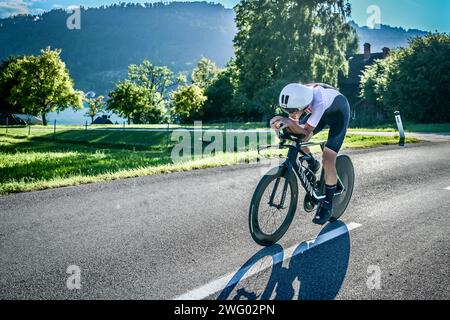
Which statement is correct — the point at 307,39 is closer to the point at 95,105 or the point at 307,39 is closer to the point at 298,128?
the point at 298,128

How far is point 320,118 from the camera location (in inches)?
163

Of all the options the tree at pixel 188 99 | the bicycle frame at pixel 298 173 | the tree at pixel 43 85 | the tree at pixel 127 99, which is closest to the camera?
the bicycle frame at pixel 298 173

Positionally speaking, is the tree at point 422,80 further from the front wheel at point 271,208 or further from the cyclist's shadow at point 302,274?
the cyclist's shadow at point 302,274

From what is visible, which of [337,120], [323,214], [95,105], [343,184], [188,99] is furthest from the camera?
[95,105]

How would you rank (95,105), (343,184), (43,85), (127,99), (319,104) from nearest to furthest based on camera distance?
(319,104) < (343,184) < (43,85) < (127,99) < (95,105)

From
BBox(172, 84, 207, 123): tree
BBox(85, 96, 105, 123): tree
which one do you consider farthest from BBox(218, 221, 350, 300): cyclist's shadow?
BBox(85, 96, 105, 123): tree

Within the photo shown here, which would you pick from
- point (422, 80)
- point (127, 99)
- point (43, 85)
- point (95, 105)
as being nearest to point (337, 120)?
point (422, 80)

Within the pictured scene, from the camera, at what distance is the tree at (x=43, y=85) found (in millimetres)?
44719

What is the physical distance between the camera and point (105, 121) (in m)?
90.1

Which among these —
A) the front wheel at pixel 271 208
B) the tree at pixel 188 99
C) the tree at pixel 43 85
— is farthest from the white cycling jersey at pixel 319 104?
the tree at pixel 43 85

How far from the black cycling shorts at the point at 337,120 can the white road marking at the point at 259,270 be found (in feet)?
3.40

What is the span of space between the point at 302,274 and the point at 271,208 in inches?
39.2

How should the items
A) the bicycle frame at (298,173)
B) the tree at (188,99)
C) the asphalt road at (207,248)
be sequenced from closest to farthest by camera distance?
1. the asphalt road at (207,248)
2. the bicycle frame at (298,173)
3. the tree at (188,99)

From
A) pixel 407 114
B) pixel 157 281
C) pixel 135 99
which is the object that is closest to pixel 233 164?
pixel 157 281
